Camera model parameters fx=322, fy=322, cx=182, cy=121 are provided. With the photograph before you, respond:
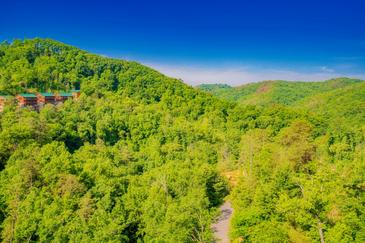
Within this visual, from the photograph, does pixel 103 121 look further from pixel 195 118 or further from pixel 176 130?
pixel 195 118

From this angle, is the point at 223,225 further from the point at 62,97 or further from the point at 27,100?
the point at 62,97

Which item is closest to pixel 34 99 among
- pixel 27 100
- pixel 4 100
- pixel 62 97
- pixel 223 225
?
pixel 27 100

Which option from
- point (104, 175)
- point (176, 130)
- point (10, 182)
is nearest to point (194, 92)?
point (176, 130)

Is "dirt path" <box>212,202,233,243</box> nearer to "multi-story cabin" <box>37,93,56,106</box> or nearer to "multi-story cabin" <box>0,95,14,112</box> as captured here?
"multi-story cabin" <box>0,95,14,112</box>

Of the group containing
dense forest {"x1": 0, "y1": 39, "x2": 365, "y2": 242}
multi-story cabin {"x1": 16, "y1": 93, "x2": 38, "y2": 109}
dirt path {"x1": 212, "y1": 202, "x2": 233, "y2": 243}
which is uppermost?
multi-story cabin {"x1": 16, "y1": 93, "x2": 38, "y2": 109}

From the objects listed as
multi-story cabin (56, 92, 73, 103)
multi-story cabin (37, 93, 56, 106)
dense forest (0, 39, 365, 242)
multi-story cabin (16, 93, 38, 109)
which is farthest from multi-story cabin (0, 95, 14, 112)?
multi-story cabin (56, 92, 73, 103)

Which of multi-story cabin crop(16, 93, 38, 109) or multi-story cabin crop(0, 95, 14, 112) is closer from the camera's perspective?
multi-story cabin crop(0, 95, 14, 112)
